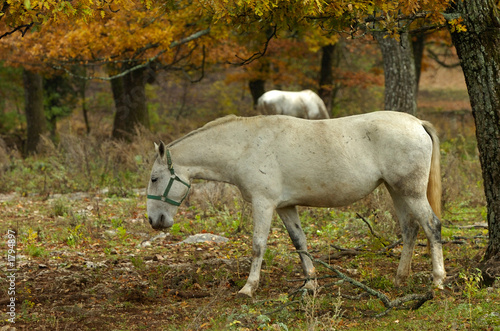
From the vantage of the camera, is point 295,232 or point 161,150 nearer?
point 161,150

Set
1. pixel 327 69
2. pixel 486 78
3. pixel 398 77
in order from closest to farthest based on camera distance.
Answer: pixel 486 78 → pixel 398 77 → pixel 327 69

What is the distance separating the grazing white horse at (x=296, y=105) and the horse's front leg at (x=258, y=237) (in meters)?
12.1

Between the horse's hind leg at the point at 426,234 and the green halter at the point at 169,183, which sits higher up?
the green halter at the point at 169,183

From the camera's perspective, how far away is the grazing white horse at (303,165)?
5.79 meters

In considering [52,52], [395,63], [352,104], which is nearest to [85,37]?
[52,52]

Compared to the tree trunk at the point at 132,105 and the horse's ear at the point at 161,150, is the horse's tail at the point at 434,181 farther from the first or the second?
the tree trunk at the point at 132,105

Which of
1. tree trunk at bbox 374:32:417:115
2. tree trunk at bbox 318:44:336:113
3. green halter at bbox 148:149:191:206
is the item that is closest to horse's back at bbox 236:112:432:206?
green halter at bbox 148:149:191:206

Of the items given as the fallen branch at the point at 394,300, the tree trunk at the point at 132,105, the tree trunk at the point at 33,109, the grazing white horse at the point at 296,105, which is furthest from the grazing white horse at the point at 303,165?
the tree trunk at the point at 33,109

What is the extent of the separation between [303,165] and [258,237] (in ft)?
2.86

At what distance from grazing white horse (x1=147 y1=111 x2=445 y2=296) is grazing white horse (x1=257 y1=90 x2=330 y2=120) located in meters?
11.8

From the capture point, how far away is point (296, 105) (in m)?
17.8

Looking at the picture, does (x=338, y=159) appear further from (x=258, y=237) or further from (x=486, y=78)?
(x=486, y=78)

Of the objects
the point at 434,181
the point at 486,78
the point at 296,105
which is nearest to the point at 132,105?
the point at 296,105

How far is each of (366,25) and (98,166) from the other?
30.0 ft
